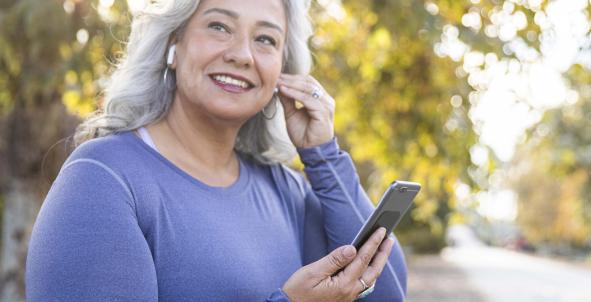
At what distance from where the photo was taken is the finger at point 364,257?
1.81 meters

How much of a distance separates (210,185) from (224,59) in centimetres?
32

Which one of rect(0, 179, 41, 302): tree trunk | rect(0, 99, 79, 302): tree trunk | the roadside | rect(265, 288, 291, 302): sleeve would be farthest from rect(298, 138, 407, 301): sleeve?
the roadside

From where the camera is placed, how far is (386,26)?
530 cm

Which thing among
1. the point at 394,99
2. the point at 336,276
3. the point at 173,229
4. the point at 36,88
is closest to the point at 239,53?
the point at 173,229

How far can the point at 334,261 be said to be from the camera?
5.82 feet

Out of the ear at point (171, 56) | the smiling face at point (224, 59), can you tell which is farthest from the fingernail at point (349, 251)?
the ear at point (171, 56)

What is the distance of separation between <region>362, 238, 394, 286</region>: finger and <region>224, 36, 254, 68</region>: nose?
57 cm

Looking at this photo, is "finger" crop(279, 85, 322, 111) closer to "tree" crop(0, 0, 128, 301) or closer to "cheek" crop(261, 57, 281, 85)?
"cheek" crop(261, 57, 281, 85)

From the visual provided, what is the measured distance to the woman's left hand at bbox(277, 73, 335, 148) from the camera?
2.28 meters

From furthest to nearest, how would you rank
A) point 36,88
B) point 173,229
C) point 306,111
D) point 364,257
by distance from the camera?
point 36,88 < point 306,111 < point 364,257 < point 173,229

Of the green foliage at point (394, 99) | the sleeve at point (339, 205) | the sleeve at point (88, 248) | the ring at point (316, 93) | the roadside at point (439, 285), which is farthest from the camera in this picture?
the roadside at point (439, 285)

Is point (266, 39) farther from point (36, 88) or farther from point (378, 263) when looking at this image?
point (36, 88)

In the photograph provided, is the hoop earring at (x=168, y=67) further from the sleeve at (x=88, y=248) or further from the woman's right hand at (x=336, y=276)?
the woman's right hand at (x=336, y=276)

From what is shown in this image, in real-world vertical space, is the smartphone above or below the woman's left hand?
below
